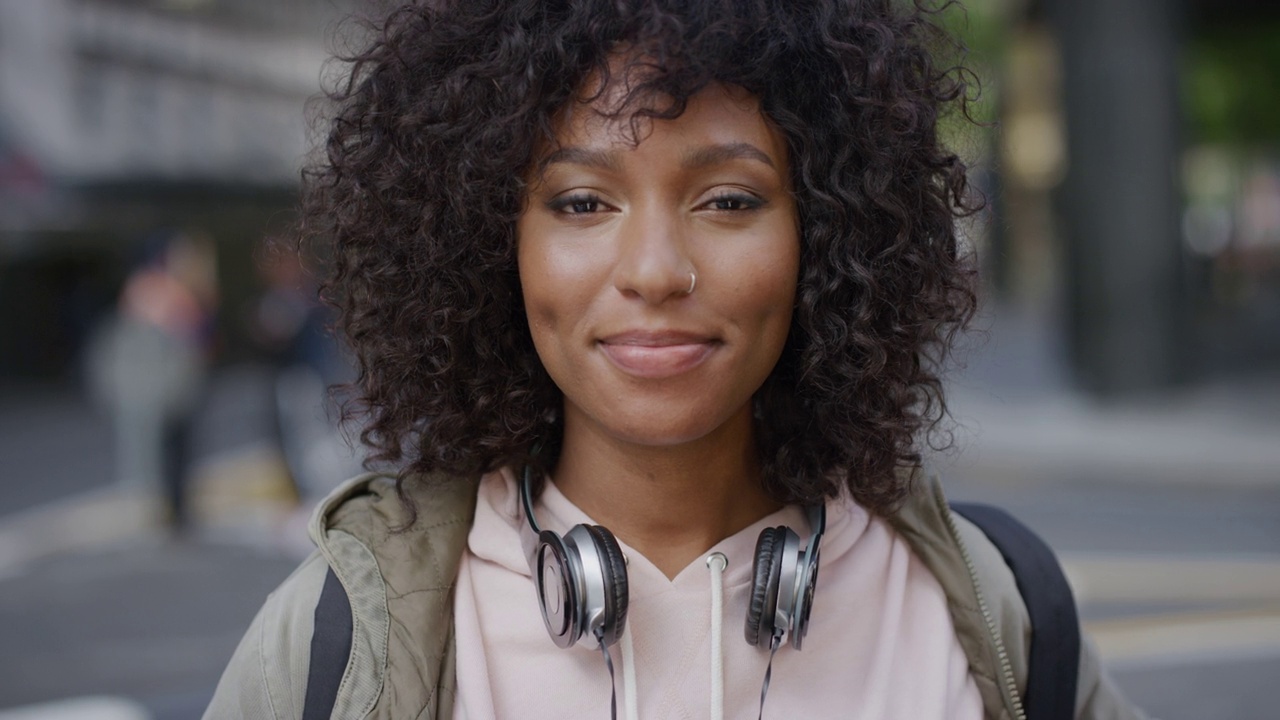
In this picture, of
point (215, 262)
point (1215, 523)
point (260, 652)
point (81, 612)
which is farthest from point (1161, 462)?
point (215, 262)

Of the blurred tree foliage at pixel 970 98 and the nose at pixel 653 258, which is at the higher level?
the blurred tree foliage at pixel 970 98

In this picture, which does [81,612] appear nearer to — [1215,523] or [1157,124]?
[1215,523]

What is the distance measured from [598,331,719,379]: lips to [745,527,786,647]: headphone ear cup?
32 cm

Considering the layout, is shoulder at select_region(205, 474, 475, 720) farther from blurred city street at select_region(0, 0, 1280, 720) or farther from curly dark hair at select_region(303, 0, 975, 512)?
blurred city street at select_region(0, 0, 1280, 720)

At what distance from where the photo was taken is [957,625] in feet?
6.43

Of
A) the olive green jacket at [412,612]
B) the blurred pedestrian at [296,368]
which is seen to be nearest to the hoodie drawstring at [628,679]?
the olive green jacket at [412,612]

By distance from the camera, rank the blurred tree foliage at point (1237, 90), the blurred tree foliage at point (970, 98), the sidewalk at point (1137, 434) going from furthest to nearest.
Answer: the blurred tree foliage at point (1237, 90), the sidewalk at point (1137, 434), the blurred tree foliage at point (970, 98)

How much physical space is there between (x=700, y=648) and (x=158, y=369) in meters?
8.06

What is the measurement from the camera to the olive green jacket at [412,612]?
67.6 inches

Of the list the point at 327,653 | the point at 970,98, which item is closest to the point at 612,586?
the point at 327,653

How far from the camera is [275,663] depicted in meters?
1.74

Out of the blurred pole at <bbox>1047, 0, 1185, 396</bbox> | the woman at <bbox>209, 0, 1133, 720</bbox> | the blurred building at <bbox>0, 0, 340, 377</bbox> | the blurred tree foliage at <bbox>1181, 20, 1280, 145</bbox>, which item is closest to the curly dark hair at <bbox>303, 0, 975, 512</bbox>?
the woman at <bbox>209, 0, 1133, 720</bbox>

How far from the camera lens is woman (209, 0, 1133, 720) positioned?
1.74 m

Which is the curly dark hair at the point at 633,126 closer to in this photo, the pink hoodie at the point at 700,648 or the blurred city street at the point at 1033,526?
the pink hoodie at the point at 700,648
